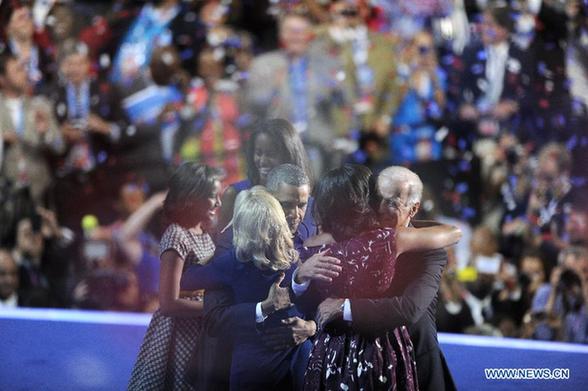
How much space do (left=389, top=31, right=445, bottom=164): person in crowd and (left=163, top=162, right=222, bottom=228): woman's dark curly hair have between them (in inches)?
25.1

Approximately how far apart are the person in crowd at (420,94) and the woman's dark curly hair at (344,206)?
343 mm

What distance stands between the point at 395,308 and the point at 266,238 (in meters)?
0.44

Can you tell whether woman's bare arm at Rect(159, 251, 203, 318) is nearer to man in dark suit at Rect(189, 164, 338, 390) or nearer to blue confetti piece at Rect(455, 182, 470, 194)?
Answer: man in dark suit at Rect(189, 164, 338, 390)

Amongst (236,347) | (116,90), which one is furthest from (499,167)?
(116,90)

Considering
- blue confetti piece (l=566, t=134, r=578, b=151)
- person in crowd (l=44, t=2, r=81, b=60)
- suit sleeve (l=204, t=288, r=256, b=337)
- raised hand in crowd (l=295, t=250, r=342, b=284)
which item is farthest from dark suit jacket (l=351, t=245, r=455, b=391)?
person in crowd (l=44, t=2, r=81, b=60)

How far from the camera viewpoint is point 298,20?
10.6ft

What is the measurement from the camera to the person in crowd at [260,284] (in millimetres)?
2852

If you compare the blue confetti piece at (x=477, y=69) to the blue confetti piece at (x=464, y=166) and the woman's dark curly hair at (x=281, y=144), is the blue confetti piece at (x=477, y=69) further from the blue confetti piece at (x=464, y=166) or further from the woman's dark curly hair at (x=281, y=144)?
the woman's dark curly hair at (x=281, y=144)

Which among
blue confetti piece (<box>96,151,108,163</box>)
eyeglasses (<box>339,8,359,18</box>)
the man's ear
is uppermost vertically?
eyeglasses (<box>339,8,359,18</box>)

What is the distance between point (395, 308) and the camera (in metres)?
2.82

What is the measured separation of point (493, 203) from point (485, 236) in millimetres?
115

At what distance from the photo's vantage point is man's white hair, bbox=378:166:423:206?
293 cm

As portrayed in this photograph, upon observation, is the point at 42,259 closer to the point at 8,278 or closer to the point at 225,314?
the point at 8,278

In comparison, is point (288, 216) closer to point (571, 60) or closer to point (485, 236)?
point (485, 236)
